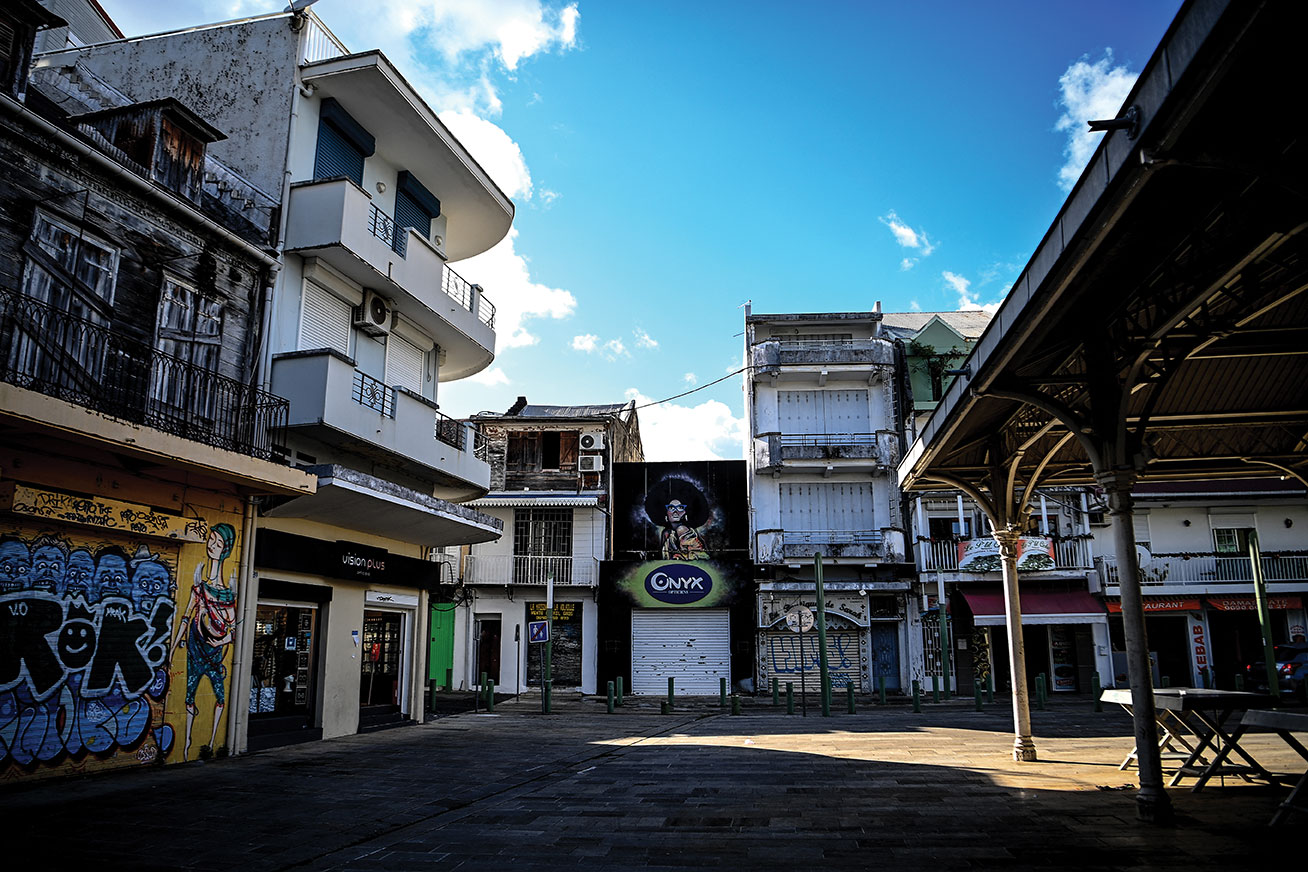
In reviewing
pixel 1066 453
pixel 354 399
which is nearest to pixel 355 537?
pixel 354 399

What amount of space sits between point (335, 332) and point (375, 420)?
6.15ft

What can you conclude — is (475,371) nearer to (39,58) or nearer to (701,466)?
(39,58)

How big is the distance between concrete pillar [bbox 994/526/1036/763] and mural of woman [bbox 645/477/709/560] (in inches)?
825

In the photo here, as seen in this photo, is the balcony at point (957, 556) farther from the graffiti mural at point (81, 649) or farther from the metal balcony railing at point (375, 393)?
the graffiti mural at point (81, 649)

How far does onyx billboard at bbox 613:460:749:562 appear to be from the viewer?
33.2m

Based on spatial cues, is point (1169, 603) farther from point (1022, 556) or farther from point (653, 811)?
point (653, 811)

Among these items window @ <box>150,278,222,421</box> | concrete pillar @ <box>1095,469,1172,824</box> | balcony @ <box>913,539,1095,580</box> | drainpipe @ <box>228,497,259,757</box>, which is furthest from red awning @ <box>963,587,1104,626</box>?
window @ <box>150,278,222,421</box>

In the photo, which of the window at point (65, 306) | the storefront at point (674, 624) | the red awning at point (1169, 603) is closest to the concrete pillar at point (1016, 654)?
the window at point (65, 306)

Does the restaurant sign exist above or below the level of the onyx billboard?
below

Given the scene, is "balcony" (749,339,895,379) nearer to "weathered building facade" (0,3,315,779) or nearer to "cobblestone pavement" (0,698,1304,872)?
"cobblestone pavement" (0,698,1304,872)

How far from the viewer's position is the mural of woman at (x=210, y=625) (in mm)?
12469

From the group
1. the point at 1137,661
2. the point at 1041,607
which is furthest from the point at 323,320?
the point at 1041,607

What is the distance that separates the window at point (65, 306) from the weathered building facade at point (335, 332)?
2832 millimetres

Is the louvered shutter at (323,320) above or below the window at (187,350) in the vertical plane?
above
